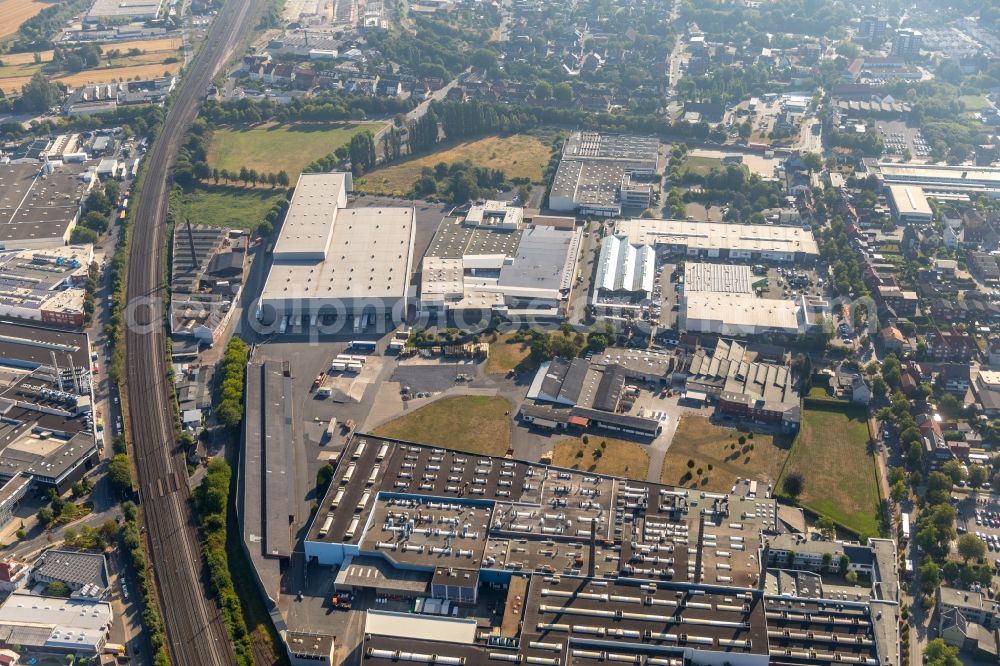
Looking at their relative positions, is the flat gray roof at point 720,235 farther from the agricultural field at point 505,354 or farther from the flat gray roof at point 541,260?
the agricultural field at point 505,354

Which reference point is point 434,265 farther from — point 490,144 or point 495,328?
point 490,144

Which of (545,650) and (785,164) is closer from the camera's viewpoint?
(545,650)

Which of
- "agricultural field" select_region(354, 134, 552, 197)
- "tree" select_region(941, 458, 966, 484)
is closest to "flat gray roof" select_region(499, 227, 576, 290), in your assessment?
"agricultural field" select_region(354, 134, 552, 197)

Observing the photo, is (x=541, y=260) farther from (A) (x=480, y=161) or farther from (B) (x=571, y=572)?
(B) (x=571, y=572)

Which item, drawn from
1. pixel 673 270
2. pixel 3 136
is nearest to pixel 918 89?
pixel 673 270

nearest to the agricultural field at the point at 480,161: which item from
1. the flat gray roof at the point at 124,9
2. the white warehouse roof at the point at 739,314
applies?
the white warehouse roof at the point at 739,314

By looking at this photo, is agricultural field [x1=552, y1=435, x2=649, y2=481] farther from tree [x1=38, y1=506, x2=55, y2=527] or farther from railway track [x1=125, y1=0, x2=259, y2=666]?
tree [x1=38, y1=506, x2=55, y2=527]

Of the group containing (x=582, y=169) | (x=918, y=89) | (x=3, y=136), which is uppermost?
(x=918, y=89)
